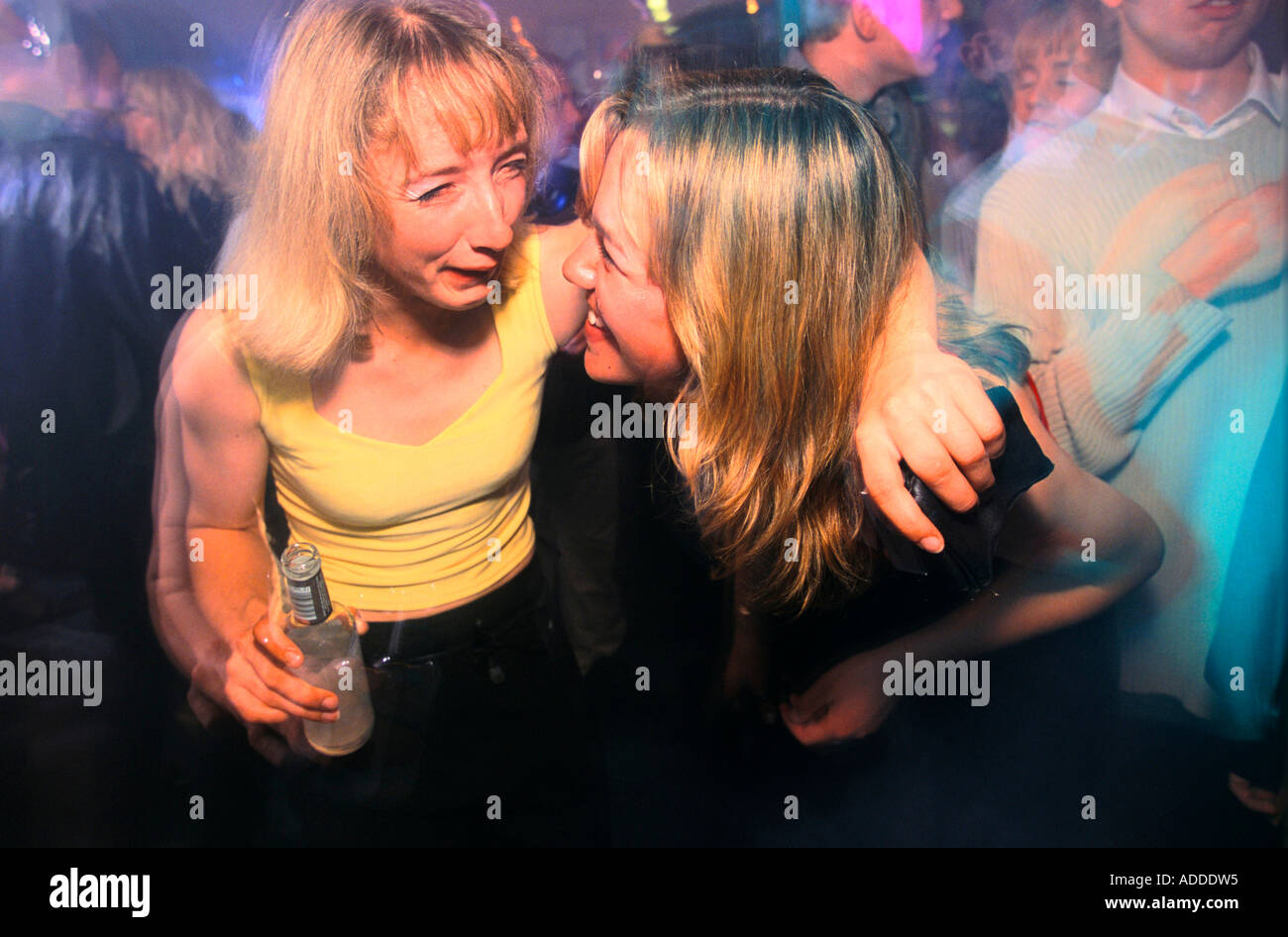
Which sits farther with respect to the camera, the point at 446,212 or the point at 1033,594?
the point at 1033,594

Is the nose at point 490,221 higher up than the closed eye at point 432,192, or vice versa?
the closed eye at point 432,192

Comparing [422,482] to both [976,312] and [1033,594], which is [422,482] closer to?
[976,312]

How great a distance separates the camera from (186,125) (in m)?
1.23

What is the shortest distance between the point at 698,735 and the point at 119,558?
0.99 metres

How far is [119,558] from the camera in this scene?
137 cm

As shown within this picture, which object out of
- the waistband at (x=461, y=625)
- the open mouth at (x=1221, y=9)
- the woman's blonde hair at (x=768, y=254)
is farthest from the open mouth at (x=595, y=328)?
the open mouth at (x=1221, y=9)

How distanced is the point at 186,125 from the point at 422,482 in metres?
0.61

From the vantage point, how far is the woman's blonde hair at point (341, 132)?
114cm

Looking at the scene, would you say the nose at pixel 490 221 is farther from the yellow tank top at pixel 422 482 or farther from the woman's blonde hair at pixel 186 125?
the woman's blonde hair at pixel 186 125

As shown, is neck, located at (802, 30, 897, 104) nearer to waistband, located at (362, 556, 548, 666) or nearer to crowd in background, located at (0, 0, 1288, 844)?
crowd in background, located at (0, 0, 1288, 844)

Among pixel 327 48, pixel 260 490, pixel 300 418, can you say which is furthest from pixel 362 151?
pixel 260 490

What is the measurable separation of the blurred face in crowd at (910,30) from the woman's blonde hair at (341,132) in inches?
19.6

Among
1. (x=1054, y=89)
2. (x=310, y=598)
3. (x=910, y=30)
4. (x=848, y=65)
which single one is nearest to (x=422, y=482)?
(x=310, y=598)

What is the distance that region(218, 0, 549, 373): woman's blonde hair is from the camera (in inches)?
44.9
